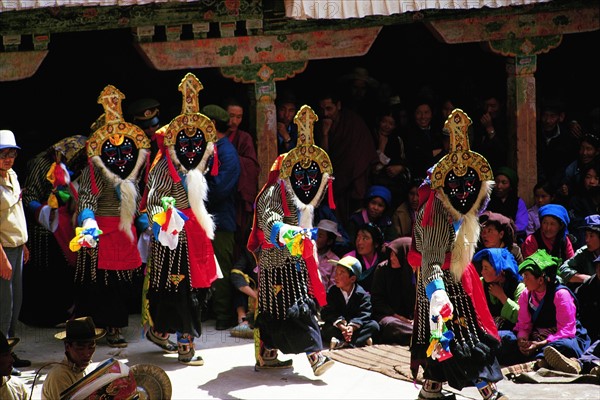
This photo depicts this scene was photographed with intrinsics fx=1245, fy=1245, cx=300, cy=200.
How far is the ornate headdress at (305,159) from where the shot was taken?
9.63m

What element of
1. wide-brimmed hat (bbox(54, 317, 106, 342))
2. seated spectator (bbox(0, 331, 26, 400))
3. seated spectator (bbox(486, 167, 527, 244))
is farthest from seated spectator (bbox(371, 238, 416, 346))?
seated spectator (bbox(0, 331, 26, 400))

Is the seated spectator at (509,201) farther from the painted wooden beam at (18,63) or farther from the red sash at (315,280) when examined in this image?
the painted wooden beam at (18,63)

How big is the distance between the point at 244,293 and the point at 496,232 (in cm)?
236

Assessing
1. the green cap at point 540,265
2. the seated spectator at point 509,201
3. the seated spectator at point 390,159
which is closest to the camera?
→ the green cap at point 540,265

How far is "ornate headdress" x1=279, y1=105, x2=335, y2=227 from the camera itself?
31.6 ft

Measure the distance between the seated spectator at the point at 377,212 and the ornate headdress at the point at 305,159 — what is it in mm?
1927

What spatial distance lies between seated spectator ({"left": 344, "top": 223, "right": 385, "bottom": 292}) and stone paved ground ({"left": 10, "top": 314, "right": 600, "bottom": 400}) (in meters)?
1.07

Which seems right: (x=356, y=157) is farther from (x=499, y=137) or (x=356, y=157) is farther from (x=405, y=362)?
(x=405, y=362)

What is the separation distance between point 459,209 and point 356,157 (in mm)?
3671

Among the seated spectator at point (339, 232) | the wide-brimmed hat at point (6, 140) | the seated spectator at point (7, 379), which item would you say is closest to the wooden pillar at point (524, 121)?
the seated spectator at point (339, 232)

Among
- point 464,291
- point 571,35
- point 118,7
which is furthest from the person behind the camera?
point 571,35

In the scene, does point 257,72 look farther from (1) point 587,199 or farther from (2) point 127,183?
(1) point 587,199

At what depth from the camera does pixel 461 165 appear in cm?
882

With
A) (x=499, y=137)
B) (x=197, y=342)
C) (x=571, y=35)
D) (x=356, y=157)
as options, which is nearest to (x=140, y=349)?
(x=197, y=342)
